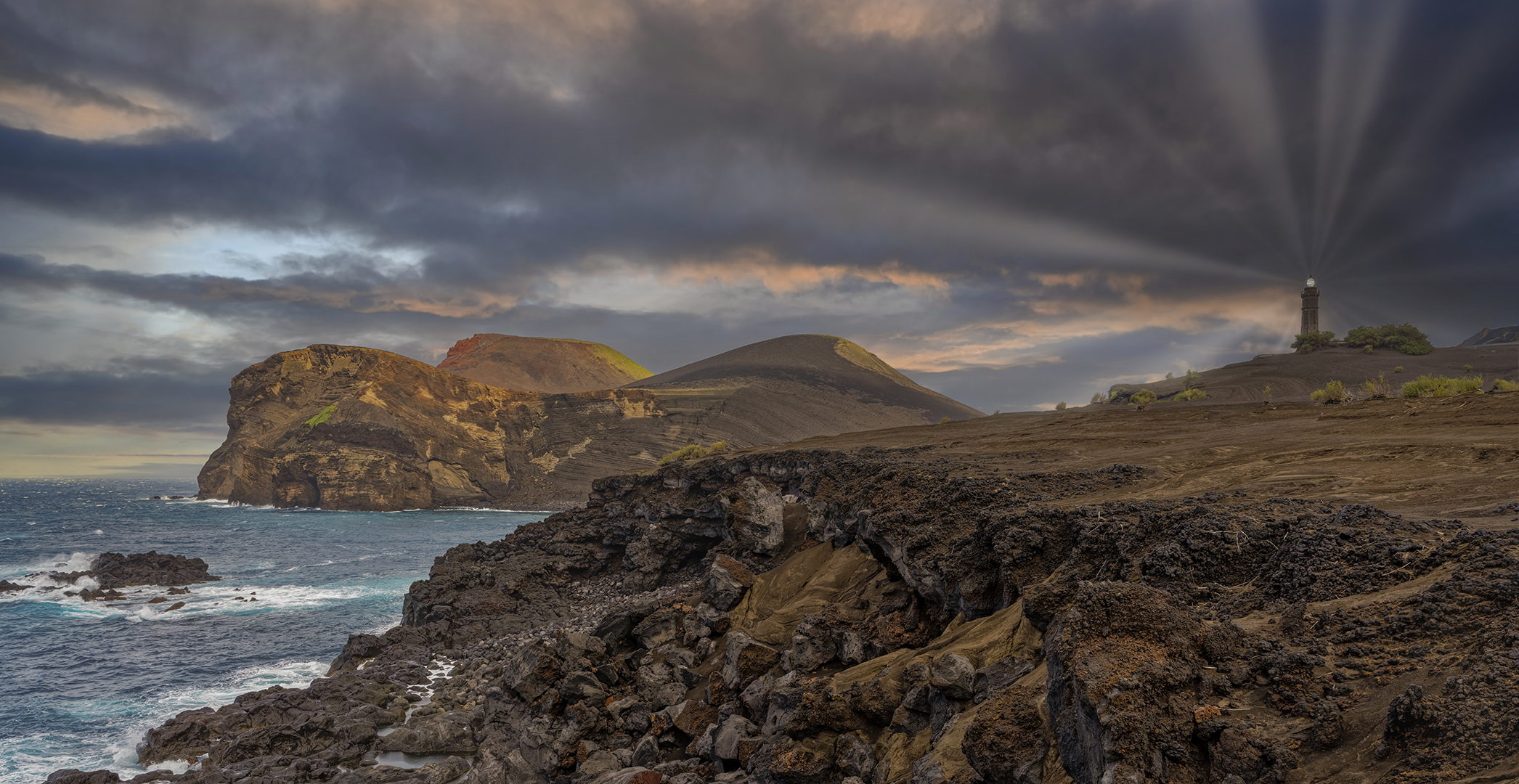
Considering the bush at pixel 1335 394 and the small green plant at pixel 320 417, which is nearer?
the bush at pixel 1335 394

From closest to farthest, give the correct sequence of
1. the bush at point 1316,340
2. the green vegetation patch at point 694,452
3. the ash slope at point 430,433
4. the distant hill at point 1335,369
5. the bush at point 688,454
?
the distant hill at point 1335,369
the green vegetation patch at point 694,452
the bush at point 688,454
the bush at point 1316,340
the ash slope at point 430,433

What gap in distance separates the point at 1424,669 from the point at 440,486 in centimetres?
11906

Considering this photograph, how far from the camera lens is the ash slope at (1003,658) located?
439 cm

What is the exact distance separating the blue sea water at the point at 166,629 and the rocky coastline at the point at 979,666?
127 inches

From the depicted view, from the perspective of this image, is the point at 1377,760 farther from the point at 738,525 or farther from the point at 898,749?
the point at 738,525

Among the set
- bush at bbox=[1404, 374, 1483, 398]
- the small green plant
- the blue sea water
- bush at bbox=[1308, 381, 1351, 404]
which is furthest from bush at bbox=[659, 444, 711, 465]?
the small green plant

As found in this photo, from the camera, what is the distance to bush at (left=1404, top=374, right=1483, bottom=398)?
54.3 feet

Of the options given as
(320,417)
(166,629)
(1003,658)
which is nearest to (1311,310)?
(1003,658)

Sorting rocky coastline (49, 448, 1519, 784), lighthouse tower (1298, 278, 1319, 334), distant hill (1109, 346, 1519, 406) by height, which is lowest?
rocky coastline (49, 448, 1519, 784)

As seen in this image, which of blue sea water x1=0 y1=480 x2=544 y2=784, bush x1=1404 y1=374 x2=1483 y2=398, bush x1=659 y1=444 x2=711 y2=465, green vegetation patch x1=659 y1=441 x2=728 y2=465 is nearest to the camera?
bush x1=1404 y1=374 x2=1483 y2=398

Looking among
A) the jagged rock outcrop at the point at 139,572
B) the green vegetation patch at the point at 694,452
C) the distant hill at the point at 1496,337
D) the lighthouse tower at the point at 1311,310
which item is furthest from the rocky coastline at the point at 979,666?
the distant hill at the point at 1496,337

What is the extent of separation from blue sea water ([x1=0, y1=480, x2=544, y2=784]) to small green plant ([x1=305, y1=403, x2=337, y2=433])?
3859 cm

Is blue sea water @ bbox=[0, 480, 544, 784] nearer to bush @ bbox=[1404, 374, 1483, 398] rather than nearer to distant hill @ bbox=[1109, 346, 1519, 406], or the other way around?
bush @ bbox=[1404, 374, 1483, 398]

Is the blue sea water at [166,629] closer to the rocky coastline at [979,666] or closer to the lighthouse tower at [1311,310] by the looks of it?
the rocky coastline at [979,666]
